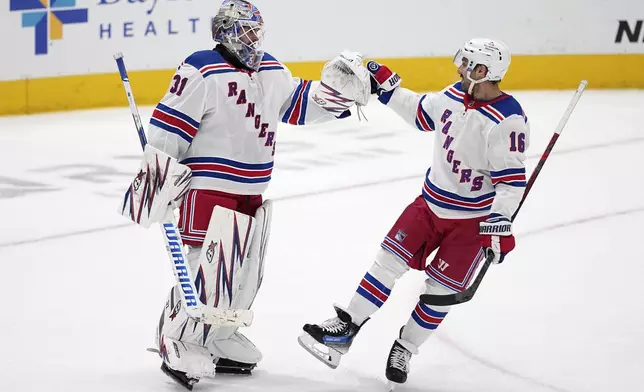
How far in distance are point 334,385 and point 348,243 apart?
1.64 meters

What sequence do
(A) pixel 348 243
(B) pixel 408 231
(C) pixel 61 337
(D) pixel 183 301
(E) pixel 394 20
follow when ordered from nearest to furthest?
(D) pixel 183 301 → (B) pixel 408 231 → (C) pixel 61 337 → (A) pixel 348 243 → (E) pixel 394 20

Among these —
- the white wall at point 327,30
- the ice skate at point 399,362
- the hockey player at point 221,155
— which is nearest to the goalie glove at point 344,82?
the hockey player at point 221,155

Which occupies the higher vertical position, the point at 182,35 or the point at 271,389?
the point at 271,389

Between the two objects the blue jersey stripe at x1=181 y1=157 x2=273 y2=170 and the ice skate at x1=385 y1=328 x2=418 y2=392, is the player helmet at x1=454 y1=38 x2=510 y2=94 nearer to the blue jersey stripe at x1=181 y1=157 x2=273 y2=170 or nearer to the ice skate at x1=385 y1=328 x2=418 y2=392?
the blue jersey stripe at x1=181 y1=157 x2=273 y2=170

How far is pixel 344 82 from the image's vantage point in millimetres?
3064

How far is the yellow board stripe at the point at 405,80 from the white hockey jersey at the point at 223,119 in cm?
462

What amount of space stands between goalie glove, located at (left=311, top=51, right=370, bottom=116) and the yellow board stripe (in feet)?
15.4

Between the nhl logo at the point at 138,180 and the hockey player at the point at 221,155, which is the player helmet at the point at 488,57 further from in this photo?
the nhl logo at the point at 138,180

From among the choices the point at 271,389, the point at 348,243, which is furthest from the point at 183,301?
the point at 348,243

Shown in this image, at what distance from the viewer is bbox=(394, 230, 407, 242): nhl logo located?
3.17 m

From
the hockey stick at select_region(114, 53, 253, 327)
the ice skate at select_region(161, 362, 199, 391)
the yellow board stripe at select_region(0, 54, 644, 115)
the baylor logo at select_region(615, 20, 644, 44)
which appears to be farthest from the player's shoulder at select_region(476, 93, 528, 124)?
the baylor logo at select_region(615, 20, 644, 44)

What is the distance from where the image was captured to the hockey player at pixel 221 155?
9.58 feet

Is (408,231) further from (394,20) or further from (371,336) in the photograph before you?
(394,20)

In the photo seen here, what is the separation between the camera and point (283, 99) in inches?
122
